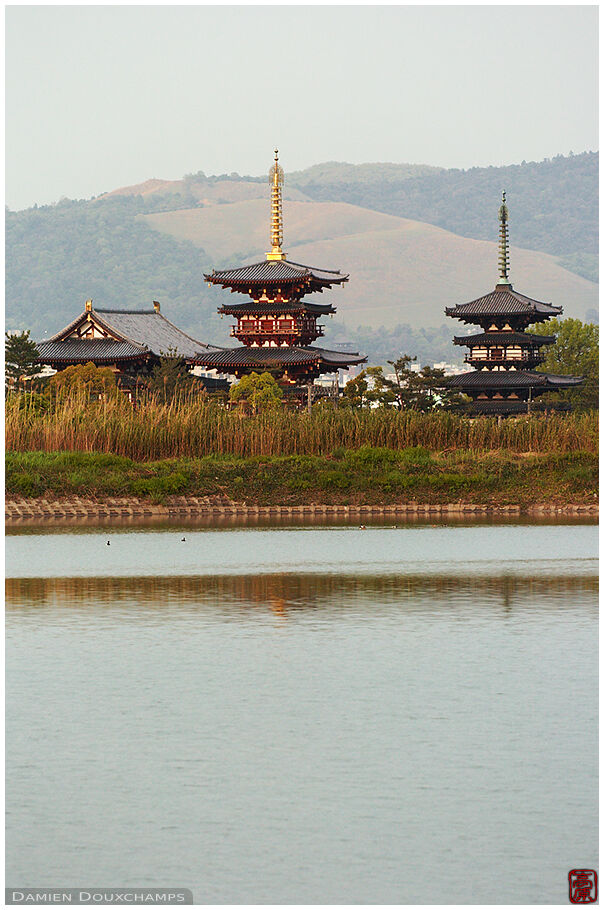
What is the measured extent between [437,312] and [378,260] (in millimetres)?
16686

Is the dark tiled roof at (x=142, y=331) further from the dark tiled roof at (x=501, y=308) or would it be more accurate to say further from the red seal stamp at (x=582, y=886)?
the red seal stamp at (x=582, y=886)

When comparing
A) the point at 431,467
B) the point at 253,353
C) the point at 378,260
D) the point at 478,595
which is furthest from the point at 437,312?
the point at 478,595

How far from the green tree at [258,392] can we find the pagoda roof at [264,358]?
2.02m

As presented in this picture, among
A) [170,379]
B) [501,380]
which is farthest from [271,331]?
[501,380]

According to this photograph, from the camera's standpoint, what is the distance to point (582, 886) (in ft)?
23.4

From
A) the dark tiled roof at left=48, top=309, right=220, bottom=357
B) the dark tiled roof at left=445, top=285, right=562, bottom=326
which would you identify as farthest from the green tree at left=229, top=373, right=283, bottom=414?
the dark tiled roof at left=445, top=285, right=562, bottom=326

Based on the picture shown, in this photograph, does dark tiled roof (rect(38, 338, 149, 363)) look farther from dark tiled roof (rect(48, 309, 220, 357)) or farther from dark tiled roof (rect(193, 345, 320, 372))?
dark tiled roof (rect(193, 345, 320, 372))

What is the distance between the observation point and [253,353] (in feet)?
161

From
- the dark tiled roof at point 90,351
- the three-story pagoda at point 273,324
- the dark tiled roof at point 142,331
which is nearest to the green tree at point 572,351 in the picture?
the three-story pagoda at point 273,324

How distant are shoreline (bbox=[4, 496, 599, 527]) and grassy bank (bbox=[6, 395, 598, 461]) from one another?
2.23m

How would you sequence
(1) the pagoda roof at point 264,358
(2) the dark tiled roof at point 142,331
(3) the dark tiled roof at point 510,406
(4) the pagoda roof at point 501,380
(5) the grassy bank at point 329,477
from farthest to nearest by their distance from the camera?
(2) the dark tiled roof at point 142,331
(4) the pagoda roof at point 501,380
(3) the dark tiled roof at point 510,406
(1) the pagoda roof at point 264,358
(5) the grassy bank at point 329,477

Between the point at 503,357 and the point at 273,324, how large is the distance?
913 cm

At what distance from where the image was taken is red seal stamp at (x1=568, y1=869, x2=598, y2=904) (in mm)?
Result: 7039

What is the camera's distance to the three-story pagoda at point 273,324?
48.7 meters
